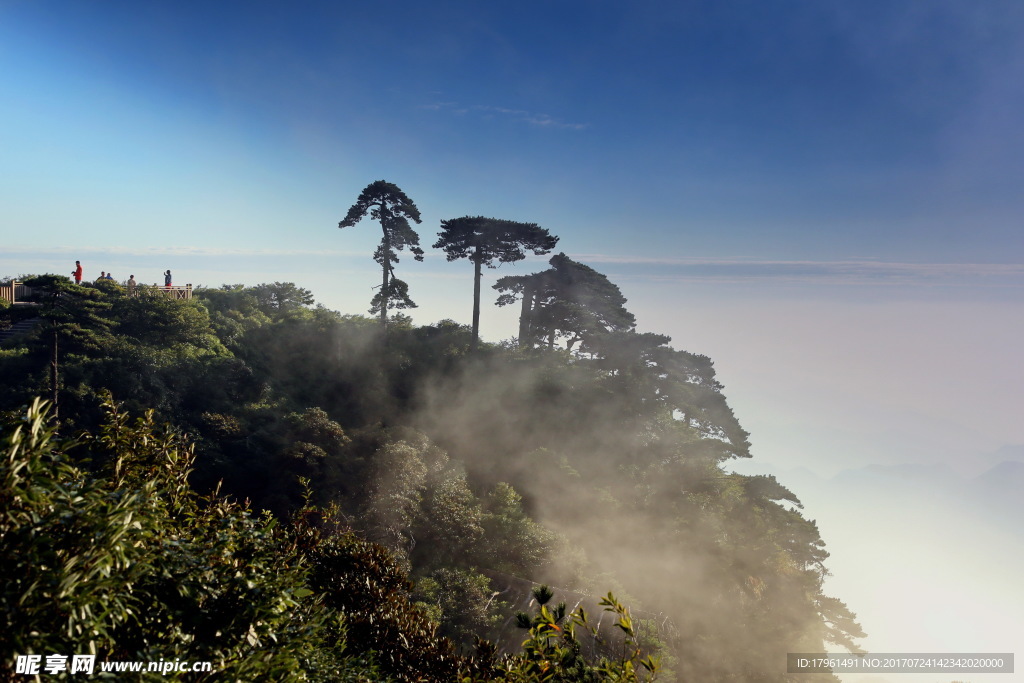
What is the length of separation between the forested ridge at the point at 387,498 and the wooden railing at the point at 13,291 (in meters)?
2.72

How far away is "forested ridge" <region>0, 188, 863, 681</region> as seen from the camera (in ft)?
16.8

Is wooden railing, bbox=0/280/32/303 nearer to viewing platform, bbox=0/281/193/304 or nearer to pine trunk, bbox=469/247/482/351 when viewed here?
viewing platform, bbox=0/281/193/304

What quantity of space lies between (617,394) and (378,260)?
20.6 metres

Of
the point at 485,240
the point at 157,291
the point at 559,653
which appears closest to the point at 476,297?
the point at 485,240

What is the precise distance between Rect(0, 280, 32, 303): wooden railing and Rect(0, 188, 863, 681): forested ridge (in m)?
2.72

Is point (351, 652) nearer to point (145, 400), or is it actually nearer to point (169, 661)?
point (169, 661)

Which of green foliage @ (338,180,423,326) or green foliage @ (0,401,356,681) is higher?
green foliage @ (338,180,423,326)

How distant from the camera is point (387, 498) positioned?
70.0 ft

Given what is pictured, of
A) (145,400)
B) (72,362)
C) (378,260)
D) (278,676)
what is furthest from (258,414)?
(278,676)

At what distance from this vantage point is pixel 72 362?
2414 cm

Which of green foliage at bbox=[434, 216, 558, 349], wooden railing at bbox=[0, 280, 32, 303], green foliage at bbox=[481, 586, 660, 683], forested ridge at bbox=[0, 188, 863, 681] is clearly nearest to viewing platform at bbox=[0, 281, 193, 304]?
wooden railing at bbox=[0, 280, 32, 303]

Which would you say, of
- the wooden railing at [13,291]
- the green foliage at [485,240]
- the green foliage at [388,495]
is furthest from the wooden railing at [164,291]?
the green foliage at [485,240]

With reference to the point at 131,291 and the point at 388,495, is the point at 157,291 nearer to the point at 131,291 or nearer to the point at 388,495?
the point at 131,291

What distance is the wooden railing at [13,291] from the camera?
26.2m
